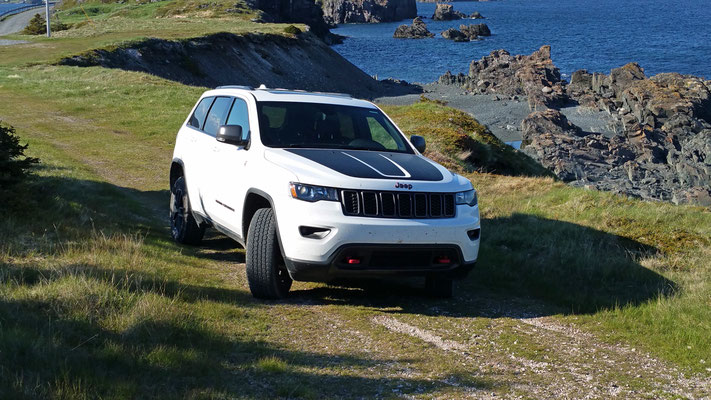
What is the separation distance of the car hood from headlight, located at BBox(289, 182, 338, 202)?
53 millimetres

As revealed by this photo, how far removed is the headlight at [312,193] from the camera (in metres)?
6.42

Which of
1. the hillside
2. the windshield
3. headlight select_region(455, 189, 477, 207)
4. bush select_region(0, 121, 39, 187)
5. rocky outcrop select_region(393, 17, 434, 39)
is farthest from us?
rocky outcrop select_region(393, 17, 434, 39)

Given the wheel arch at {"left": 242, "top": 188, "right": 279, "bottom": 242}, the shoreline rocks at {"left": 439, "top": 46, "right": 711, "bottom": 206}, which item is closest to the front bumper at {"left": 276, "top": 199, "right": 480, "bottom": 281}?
the wheel arch at {"left": 242, "top": 188, "right": 279, "bottom": 242}

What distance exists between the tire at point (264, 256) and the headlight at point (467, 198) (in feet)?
5.71

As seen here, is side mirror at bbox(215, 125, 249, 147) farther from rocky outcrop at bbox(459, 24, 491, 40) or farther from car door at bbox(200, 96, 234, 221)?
rocky outcrop at bbox(459, 24, 491, 40)

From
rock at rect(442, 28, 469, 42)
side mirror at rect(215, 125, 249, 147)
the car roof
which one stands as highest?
the car roof

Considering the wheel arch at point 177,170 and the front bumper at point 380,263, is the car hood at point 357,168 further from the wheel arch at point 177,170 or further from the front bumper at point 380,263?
the wheel arch at point 177,170

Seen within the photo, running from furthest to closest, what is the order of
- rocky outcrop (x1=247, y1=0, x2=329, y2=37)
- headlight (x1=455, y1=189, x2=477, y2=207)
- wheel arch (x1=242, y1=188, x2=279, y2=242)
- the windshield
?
rocky outcrop (x1=247, y1=0, x2=329, y2=37), the windshield, wheel arch (x1=242, y1=188, x2=279, y2=242), headlight (x1=455, y1=189, x2=477, y2=207)

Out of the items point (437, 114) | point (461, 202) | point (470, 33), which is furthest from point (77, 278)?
point (470, 33)

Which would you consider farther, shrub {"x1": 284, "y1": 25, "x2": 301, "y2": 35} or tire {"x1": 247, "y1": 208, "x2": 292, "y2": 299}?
shrub {"x1": 284, "y1": 25, "x2": 301, "y2": 35}

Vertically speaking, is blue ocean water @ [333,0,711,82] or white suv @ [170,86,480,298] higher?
white suv @ [170,86,480,298]

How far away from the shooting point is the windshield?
7750 millimetres

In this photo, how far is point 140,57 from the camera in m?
44.9

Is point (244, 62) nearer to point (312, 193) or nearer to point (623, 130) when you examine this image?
point (623, 130)
